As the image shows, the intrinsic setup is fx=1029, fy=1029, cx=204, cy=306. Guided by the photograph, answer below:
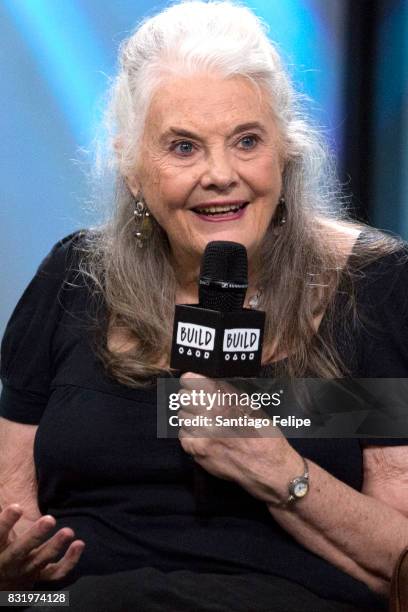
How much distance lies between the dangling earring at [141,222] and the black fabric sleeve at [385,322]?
17.8 inches

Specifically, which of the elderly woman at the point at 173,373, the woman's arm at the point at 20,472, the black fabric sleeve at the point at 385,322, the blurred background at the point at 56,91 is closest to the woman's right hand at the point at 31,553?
the elderly woman at the point at 173,373

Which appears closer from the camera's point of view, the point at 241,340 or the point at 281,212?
the point at 241,340

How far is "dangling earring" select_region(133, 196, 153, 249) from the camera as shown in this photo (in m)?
2.11

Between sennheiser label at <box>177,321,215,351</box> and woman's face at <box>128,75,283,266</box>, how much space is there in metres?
0.33

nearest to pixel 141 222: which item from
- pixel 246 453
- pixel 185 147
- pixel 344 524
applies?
pixel 185 147

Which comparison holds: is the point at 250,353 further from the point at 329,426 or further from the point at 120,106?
the point at 120,106

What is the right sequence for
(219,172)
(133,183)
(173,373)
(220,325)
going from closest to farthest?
(220,325) → (219,172) → (173,373) → (133,183)

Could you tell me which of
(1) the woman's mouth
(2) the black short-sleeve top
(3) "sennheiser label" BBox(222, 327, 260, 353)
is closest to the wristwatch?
(2) the black short-sleeve top

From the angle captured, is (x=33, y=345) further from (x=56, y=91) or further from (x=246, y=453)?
(x=56, y=91)

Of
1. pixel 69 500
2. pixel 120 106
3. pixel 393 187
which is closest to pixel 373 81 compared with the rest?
pixel 393 187

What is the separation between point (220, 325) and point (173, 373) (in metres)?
0.44

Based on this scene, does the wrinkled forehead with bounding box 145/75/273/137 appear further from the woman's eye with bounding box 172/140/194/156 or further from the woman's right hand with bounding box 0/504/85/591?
the woman's right hand with bounding box 0/504/85/591

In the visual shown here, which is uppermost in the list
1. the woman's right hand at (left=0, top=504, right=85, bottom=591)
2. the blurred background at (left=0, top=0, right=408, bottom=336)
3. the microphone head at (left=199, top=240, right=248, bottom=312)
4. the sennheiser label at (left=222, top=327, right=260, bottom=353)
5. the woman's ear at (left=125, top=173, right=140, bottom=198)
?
the blurred background at (left=0, top=0, right=408, bottom=336)

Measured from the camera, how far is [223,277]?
63.7 inches
